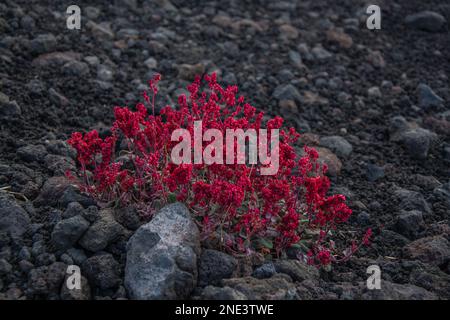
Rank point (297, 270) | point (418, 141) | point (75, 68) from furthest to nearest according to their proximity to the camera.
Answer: point (75, 68), point (418, 141), point (297, 270)

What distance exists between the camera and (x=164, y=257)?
373 cm

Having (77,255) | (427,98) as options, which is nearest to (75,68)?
(77,255)

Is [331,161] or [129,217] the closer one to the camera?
[129,217]

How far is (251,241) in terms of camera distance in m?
4.28

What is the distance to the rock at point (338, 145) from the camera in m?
6.07

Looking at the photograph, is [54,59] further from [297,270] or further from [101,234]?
[297,270]

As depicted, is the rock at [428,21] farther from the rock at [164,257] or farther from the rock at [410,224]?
the rock at [164,257]

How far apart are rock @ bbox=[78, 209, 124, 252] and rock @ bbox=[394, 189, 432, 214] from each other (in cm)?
290

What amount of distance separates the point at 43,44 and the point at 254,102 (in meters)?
2.88

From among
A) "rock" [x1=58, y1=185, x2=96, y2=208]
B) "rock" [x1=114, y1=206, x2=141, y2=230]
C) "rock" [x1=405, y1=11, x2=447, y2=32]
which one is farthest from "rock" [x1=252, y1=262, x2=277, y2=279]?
"rock" [x1=405, y1=11, x2=447, y2=32]

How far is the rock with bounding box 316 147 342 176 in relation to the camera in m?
5.70

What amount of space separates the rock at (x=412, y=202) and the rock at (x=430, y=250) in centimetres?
54

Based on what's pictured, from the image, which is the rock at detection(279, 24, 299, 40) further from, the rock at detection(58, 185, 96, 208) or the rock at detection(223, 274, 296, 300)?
the rock at detection(223, 274, 296, 300)

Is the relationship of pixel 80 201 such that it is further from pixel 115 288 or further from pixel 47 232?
pixel 115 288
